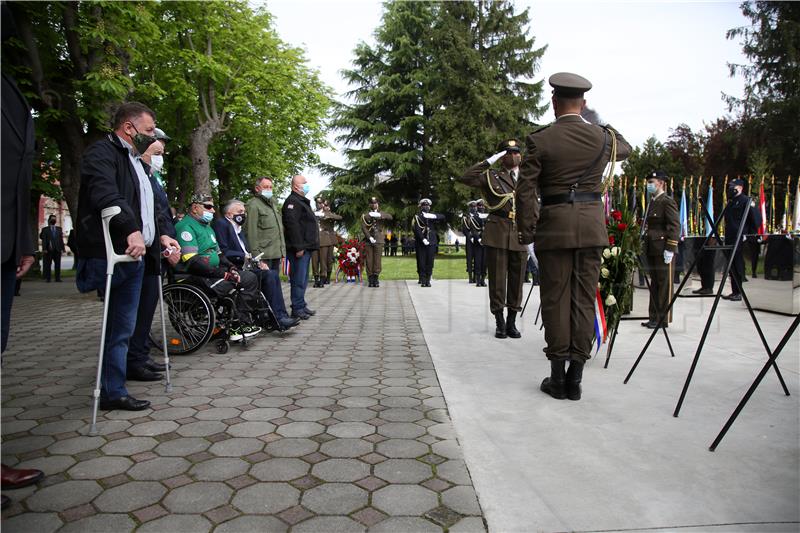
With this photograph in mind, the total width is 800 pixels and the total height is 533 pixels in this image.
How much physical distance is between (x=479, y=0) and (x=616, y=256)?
38365 mm

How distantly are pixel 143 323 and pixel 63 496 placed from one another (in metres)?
2.42

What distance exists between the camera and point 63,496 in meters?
2.63

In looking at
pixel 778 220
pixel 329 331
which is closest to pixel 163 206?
pixel 329 331

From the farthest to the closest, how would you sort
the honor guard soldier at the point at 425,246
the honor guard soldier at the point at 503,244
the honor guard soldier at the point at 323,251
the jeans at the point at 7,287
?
the honor guard soldier at the point at 323,251
the honor guard soldier at the point at 425,246
the honor guard soldier at the point at 503,244
the jeans at the point at 7,287

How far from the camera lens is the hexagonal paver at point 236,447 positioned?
3.17m

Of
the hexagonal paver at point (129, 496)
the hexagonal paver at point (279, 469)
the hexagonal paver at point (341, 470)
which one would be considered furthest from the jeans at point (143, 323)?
the hexagonal paver at point (341, 470)

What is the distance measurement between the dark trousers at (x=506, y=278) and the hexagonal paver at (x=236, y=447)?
3988mm

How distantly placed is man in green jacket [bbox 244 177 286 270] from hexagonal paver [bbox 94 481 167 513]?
4953 millimetres

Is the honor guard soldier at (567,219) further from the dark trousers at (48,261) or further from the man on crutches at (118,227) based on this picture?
the dark trousers at (48,261)

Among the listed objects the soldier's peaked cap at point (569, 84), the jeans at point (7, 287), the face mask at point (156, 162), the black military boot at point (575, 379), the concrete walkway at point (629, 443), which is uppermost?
the soldier's peaked cap at point (569, 84)

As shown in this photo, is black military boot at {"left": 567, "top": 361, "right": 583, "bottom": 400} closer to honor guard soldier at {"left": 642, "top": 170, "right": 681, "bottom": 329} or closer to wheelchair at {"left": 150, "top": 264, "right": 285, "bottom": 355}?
wheelchair at {"left": 150, "top": 264, "right": 285, "bottom": 355}

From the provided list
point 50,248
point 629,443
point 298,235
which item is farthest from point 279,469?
point 50,248

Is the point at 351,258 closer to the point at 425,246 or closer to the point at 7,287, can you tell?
the point at 425,246

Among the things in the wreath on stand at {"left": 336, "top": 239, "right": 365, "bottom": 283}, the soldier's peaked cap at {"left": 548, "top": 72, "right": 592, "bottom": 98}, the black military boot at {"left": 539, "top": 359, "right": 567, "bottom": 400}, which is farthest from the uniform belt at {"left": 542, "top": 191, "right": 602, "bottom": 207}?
the wreath on stand at {"left": 336, "top": 239, "right": 365, "bottom": 283}
